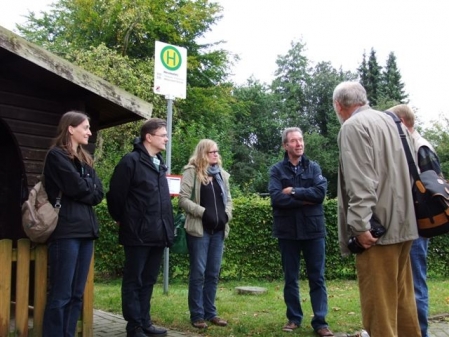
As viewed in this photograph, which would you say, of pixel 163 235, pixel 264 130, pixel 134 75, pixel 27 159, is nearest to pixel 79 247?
pixel 163 235

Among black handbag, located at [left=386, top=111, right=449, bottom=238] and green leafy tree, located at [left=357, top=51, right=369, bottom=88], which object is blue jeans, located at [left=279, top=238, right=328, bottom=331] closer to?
black handbag, located at [left=386, top=111, right=449, bottom=238]

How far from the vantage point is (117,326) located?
228 inches

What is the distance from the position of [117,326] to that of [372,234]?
3464 millimetres

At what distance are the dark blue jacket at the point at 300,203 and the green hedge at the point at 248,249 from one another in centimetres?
453

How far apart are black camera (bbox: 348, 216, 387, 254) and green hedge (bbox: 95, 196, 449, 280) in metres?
6.49

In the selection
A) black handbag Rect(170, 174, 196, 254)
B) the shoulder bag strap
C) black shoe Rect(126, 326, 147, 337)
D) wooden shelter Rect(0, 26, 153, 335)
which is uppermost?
wooden shelter Rect(0, 26, 153, 335)

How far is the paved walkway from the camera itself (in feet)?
17.8

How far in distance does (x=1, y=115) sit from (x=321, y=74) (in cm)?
4344

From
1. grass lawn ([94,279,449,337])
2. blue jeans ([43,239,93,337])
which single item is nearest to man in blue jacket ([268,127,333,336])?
grass lawn ([94,279,449,337])

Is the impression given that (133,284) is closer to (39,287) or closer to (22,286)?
(39,287)

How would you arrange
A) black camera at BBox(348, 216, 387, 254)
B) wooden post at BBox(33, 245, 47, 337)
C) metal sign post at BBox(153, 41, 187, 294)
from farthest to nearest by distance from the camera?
metal sign post at BBox(153, 41, 187, 294), wooden post at BBox(33, 245, 47, 337), black camera at BBox(348, 216, 387, 254)

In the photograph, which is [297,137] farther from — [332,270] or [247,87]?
[247,87]

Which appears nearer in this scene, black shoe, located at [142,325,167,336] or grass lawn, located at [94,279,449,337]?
black shoe, located at [142,325,167,336]

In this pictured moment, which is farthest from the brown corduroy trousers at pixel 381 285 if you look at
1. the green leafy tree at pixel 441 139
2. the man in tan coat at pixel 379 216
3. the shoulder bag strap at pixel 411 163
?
the green leafy tree at pixel 441 139
